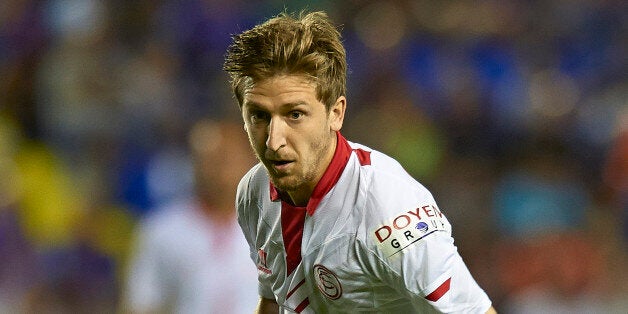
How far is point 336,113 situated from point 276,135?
284mm

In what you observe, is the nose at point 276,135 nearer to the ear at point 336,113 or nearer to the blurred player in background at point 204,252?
the ear at point 336,113

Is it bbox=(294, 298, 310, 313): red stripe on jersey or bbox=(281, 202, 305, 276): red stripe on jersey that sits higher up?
bbox=(281, 202, 305, 276): red stripe on jersey

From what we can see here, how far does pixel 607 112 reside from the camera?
18.2ft

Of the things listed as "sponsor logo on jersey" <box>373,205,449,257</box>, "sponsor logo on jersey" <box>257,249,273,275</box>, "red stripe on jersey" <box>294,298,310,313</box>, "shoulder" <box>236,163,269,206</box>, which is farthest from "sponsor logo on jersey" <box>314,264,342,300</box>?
"shoulder" <box>236,163,269,206</box>

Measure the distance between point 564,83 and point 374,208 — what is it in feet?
11.1

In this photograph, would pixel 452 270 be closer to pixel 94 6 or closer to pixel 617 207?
pixel 617 207

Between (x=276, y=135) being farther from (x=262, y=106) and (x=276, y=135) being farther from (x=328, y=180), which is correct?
(x=328, y=180)

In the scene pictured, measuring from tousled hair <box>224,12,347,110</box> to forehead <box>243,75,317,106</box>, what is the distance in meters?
0.01

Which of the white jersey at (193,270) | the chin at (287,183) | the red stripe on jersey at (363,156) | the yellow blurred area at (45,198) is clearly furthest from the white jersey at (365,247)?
the yellow blurred area at (45,198)

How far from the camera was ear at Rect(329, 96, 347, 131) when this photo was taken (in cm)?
283

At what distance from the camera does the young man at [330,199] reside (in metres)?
2.62

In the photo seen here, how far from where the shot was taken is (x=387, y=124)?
5.69 m

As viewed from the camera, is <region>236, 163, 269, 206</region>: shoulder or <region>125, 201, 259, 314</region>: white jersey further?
<region>125, 201, 259, 314</region>: white jersey

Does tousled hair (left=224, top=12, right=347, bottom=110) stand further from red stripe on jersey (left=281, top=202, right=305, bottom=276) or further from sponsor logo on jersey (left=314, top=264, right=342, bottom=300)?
sponsor logo on jersey (left=314, top=264, right=342, bottom=300)
